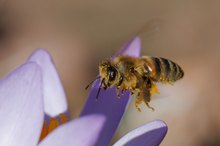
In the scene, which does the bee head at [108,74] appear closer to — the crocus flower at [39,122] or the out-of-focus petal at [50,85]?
the crocus flower at [39,122]

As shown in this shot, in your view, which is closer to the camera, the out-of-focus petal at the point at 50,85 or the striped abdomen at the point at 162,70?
the striped abdomen at the point at 162,70

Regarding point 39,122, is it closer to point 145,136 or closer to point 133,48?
point 145,136

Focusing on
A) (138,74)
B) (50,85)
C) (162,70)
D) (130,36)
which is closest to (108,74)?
(138,74)

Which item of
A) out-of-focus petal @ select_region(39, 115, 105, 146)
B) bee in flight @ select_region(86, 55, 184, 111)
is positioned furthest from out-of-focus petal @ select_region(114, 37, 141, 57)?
out-of-focus petal @ select_region(39, 115, 105, 146)

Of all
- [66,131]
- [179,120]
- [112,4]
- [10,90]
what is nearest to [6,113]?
[10,90]

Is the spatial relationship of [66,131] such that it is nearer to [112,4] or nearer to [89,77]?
[89,77]

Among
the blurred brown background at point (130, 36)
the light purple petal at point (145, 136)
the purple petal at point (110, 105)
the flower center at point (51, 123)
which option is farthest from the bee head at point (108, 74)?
the blurred brown background at point (130, 36)

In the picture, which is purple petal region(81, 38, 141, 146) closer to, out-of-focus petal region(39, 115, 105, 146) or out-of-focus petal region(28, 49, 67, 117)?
out-of-focus petal region(28, 49, 67, 117)
